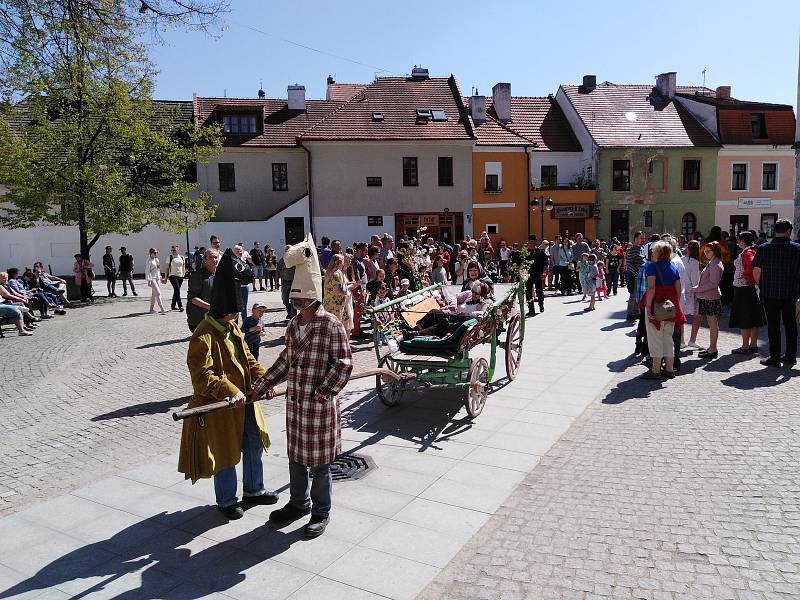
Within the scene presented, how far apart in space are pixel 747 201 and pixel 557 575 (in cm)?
3992

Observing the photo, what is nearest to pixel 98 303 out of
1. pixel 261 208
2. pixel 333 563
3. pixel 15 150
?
pixel 15 150

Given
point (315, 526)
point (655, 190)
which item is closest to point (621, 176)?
point (655, 190)

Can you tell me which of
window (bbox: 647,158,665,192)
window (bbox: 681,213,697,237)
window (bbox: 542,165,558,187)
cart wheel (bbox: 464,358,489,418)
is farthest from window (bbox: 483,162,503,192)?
cart wheel (bbox: 464,358,489,418)

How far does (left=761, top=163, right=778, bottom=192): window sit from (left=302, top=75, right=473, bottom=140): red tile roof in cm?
1893

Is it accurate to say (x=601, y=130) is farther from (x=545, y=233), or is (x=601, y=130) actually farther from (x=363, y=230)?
(x=363, y=230)

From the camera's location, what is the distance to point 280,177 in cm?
3347

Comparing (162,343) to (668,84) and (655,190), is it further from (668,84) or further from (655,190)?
(668,84)

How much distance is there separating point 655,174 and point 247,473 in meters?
36.2

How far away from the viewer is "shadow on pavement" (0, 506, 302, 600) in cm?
402

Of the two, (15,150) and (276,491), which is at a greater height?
(15,150)

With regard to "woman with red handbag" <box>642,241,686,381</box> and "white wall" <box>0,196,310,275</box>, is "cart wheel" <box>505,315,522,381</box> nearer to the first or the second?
"woman with red handbag" <box>642,241,686,381</box>

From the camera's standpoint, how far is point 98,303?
2025cm

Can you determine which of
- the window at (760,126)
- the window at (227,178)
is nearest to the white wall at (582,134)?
the window at (760,126)

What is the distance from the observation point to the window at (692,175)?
36.9 metres
